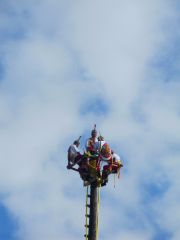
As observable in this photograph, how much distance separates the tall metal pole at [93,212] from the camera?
34594 mm

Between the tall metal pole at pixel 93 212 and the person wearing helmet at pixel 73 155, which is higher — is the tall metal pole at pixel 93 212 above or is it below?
below

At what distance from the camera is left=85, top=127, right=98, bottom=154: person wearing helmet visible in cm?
3659

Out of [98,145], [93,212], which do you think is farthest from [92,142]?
[93,212]

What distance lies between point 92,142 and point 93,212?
4.12 m

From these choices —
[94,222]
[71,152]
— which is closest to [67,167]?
[71,152]

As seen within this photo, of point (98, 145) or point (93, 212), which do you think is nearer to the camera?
point (93, 212)

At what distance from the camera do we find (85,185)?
36.1m

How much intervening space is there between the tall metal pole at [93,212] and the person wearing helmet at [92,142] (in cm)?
192

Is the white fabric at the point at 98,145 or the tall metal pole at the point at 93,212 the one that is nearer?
the tall metal pole at the point at 93,212

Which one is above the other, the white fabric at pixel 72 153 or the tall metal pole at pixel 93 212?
the white fabric at pixel 72 153

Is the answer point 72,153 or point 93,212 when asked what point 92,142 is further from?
point 93,212

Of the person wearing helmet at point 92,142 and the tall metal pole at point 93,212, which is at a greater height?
the person wearing helmet at point 92,142

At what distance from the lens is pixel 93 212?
115 ft

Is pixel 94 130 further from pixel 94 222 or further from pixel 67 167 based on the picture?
pixel 94 222
